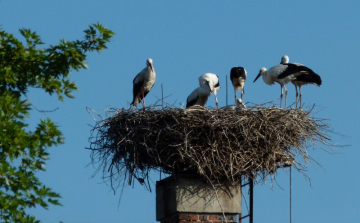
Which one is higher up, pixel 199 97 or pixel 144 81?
pixel 144 81

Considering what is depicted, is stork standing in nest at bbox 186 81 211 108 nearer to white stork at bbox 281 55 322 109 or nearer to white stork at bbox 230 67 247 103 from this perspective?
white stork at bbox 230 67 247 103

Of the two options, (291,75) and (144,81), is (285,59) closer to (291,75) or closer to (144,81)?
(291,75)

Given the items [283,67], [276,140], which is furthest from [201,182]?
[283,67]

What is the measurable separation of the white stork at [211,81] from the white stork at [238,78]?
1.41ft

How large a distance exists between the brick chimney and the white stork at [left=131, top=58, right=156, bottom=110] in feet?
18.2

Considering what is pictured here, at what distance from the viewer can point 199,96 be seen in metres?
17.6

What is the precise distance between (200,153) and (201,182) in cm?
39

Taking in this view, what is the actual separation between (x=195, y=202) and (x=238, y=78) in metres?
5.80

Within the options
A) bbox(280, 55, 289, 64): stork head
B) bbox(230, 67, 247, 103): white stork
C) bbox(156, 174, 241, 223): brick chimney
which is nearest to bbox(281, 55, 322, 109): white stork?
bbox(280, 55, 289, 64): stork head

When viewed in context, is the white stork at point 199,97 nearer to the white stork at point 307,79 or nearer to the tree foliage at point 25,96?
the white stork at point 307,79

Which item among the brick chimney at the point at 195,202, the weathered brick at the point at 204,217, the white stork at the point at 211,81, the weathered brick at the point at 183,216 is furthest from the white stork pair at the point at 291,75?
the weathered brick at the point at 183,216

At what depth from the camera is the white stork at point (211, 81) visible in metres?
17.9

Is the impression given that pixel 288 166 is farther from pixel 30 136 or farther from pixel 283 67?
pixel 30 136

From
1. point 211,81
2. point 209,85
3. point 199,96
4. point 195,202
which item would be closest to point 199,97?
point 199,96
